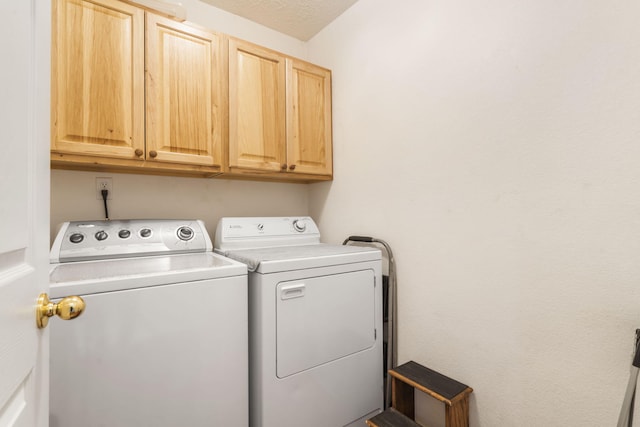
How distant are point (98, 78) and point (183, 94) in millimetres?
365

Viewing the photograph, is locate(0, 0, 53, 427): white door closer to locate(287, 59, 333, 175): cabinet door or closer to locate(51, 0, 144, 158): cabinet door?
locate(51, 0, 144, 158): cabinet door

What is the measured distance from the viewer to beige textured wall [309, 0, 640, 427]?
101 cm

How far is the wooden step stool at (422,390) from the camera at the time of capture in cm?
129

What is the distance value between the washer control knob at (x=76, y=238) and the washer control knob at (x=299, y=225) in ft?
3.83

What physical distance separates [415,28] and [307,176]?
106cm

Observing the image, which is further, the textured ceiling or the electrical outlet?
the textured ceiling

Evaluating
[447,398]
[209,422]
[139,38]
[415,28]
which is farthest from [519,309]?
[139,38]

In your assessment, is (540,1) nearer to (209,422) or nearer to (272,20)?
(272,20)

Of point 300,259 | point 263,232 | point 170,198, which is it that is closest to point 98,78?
point 170,198

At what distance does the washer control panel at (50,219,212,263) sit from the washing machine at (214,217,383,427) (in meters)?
0.18

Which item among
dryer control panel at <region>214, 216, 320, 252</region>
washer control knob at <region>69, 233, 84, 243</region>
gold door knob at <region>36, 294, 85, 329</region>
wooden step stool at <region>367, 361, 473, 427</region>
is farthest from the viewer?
dryer control panel at <region>214, 216, 320, 252</region>

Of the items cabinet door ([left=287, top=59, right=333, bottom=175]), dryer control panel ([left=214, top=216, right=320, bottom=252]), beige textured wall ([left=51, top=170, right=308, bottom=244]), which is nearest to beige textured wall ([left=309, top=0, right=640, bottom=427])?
cabinet door ([left=287, top=59, right=333, bottom=175])

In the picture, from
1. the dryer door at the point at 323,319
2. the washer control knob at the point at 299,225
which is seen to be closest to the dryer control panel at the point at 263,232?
the washer control knob at the point at 299,225

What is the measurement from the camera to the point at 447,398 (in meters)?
1.28
